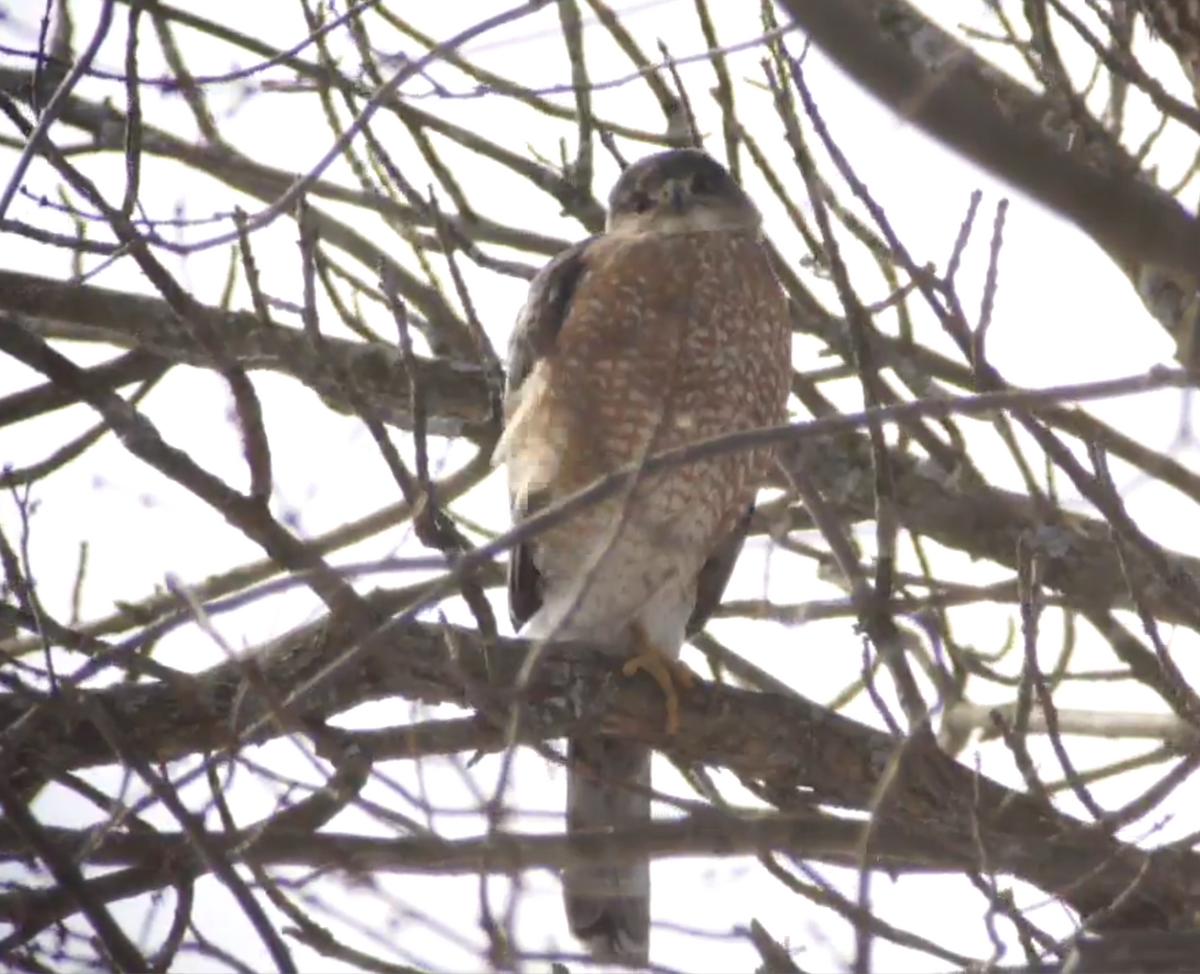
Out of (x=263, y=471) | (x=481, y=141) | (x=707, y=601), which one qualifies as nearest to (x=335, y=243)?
(x=481, y=141)

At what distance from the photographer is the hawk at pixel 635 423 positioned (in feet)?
14.8

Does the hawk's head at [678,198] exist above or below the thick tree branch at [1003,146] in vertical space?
→ above

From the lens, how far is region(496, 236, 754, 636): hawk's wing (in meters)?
4.79

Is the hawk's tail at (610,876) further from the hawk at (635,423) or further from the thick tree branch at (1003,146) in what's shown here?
the thick tree branch at (1003,146)

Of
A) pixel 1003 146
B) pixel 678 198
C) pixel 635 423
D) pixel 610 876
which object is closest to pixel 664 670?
pixel 610 876

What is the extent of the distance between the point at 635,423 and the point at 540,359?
41 cm

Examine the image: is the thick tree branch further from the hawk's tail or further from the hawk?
the hawk

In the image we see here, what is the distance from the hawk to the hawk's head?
0.10 m

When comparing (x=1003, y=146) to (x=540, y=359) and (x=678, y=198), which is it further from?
(x=678, y=198)

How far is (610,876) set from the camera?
13.0 feet

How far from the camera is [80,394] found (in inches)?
114

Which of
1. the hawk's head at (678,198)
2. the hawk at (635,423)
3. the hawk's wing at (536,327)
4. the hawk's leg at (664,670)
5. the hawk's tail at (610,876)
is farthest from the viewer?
the hawk's head at (678,198)

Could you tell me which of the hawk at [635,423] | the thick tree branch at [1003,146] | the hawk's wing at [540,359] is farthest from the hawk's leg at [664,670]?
the thick tree branch at [1003,146]

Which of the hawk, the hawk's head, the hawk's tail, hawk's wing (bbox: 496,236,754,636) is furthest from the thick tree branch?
the hawk's head
